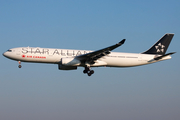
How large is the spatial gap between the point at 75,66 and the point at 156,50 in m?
15.9

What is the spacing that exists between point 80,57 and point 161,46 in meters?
17.1

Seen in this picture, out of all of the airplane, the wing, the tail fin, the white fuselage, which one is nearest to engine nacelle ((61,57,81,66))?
the airplane

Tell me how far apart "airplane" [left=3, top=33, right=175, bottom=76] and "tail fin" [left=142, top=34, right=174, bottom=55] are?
196cm

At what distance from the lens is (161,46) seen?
55.8 meters

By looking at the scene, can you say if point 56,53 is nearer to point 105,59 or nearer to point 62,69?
point 62,69

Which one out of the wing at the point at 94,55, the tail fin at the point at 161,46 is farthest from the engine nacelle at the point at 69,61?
the tail fin at the point at 161,46

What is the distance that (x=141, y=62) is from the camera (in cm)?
5312

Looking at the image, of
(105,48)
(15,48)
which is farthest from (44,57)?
(105,48)

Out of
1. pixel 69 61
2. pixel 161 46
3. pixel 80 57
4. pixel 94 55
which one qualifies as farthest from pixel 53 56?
pixel 161 46

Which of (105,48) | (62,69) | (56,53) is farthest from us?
(62,69)

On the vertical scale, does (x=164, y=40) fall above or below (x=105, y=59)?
above

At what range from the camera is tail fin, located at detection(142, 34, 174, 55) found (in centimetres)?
5525

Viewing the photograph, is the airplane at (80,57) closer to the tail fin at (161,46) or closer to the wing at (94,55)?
the wing at (94,55)

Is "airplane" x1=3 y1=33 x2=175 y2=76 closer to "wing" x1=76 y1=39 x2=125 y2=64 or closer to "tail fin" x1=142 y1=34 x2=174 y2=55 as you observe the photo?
"wing" x1=76 y1=39 x2=125 y2=64
